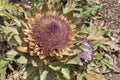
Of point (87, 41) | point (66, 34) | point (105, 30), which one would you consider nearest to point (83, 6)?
point (105, 30)

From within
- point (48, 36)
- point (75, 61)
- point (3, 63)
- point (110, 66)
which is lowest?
point (110, 66)

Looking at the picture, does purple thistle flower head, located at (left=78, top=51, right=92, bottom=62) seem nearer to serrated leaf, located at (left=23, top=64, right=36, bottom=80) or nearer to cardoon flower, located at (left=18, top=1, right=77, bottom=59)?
cardoon flower, located at (left=18, top=1, right=77, bottom=59)

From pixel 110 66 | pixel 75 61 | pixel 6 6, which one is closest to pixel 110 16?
pixel 110 66

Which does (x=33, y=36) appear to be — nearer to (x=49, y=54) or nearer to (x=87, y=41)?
(x=49, y=54)

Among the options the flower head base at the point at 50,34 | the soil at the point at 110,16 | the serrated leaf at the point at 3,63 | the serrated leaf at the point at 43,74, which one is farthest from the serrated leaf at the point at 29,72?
the soil at the point at 110,16

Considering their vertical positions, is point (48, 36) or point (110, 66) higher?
point (48, 36)

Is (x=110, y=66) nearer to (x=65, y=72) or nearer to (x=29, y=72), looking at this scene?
(x=65, y=72)

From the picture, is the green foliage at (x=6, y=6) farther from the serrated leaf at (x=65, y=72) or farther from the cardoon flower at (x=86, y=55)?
the serrated leaf at (x=65, y=72)

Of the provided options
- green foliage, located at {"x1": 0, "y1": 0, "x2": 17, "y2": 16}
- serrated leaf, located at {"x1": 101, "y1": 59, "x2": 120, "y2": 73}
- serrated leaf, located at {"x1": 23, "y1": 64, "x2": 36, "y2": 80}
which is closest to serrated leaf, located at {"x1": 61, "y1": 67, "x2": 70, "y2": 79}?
serrated leaf, located at {"x1": 23, "y1": 64, "x2": 36, "y2": 80}

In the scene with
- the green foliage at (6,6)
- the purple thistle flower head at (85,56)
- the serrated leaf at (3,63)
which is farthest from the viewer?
the green foliage at (6,6)
